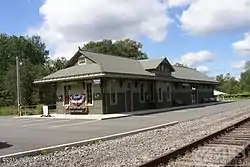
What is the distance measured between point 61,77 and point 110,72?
17.2 feet

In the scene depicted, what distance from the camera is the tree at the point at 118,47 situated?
7831 centimetres

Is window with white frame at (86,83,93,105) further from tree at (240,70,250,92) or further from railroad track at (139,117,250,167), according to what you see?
tree at (240,70,250,92)

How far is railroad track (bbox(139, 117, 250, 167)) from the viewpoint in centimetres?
796

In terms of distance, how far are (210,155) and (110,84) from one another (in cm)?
2331

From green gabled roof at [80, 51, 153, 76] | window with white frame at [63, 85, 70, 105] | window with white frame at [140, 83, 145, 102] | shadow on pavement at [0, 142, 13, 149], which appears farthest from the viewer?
window with white frame at [140, 83, 145, 102]

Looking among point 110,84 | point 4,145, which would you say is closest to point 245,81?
point 110,84

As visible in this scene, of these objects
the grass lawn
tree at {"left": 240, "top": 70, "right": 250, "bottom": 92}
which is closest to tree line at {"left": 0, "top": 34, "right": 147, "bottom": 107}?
the grass lawn

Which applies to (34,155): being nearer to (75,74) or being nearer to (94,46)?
(75,74)

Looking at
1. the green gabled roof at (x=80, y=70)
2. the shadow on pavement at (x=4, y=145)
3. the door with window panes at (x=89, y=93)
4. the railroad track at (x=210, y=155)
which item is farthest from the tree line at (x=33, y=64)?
the railroad track at (x=210, y=155)

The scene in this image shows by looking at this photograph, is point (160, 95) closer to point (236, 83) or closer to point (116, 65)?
point (116, 65)

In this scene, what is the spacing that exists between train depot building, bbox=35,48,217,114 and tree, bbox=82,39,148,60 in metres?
35.3

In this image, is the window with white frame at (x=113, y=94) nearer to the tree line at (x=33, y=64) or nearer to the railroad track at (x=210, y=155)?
the tree line at (x=33, y=64)

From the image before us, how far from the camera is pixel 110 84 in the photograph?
3219cm

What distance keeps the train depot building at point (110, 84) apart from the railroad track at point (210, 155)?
19.5m
